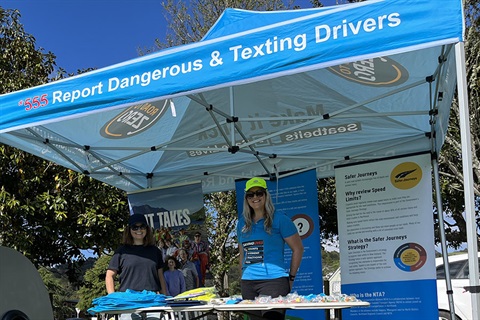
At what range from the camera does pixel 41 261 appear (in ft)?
30.9

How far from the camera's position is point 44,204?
8320mm

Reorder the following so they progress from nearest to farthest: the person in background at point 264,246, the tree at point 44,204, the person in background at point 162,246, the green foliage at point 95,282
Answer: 1. the person in background at point 264,246
2. the person in background at point 162,246
3. the tree at point 44,204
4. the green foliage at point 95,282

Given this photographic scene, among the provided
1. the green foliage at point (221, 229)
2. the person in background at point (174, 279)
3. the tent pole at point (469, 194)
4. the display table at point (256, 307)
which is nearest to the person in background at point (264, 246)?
the display table at point (256, 307)

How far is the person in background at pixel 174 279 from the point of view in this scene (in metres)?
6.41

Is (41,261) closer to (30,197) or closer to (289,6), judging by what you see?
(30,197)

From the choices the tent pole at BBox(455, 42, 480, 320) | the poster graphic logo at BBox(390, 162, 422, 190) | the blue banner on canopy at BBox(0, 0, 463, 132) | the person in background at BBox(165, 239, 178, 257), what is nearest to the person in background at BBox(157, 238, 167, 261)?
the person in background at BBox(165, 239, 178, 257)

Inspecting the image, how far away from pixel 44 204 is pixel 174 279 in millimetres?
2986

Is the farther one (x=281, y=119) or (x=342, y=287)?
(x=342, y=287)

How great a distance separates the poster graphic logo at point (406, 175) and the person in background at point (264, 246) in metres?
2.09

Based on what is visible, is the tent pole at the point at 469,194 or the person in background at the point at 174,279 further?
the person in background at the point at 174,279

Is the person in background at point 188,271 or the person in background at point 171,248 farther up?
the person in background at point 171,248

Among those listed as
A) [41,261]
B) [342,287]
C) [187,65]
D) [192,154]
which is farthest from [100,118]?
[41,261]

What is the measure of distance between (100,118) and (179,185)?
1.55 metres

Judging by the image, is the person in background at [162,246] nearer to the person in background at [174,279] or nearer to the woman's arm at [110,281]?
the person in background at [174,279]
